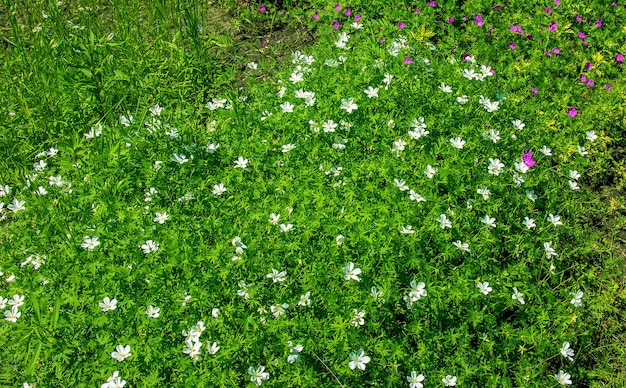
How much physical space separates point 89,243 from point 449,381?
222cm

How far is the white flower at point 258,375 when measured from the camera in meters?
2.74

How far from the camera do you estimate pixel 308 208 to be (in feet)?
11.1

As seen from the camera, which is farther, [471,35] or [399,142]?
[471,35]

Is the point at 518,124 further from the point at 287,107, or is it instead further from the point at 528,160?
the point at 287,107

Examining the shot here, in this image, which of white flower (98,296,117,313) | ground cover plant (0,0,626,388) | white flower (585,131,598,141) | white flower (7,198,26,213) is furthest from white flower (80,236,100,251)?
white flower (585,131,598,141)

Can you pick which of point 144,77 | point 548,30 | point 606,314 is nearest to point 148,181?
point 144,77

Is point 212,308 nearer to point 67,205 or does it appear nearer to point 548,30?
point 67,205

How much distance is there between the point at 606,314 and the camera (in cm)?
354

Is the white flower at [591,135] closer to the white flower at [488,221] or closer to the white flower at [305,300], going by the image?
the white flower at [488,221]

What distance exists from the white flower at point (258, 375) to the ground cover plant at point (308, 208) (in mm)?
25

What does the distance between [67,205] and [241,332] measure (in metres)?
1.52

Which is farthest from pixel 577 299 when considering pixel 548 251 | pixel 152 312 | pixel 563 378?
pixel 152 312

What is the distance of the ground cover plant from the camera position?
2.91m

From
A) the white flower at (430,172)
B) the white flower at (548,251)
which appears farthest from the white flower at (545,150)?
the white flower at (430,172)
